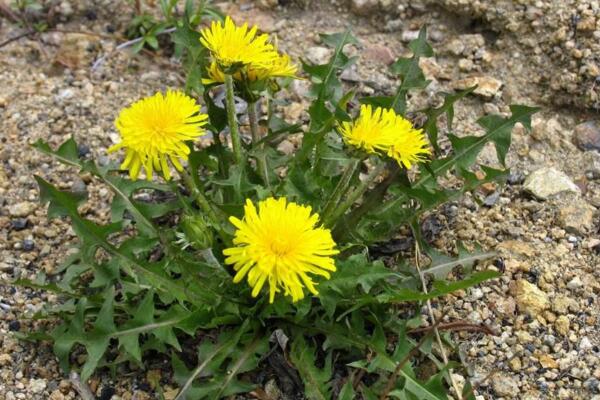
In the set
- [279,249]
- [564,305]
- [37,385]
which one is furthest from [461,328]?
[37,385]

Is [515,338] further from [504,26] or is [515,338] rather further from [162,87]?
[162,87]

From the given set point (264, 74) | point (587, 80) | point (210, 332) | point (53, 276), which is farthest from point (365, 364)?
point (587, 80)

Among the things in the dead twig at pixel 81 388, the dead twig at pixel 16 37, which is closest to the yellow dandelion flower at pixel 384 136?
the dead twig at pixel 81 388

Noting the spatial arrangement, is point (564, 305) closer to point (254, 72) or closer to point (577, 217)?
point (577, 217)

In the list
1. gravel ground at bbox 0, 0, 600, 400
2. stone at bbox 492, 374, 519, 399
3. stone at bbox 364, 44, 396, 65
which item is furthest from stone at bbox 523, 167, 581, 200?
stone at bbox 364, 44, 396, 65

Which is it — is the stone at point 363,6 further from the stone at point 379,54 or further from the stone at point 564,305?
the stone at point 564,305

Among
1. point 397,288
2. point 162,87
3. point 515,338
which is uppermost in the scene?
point 162,87
